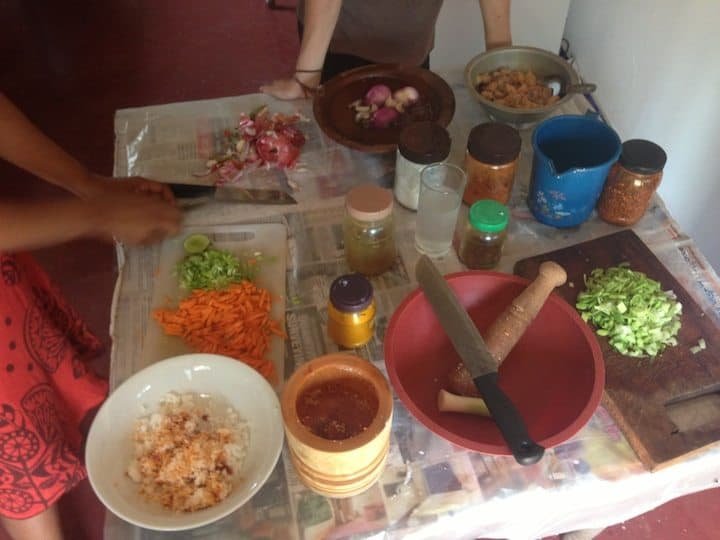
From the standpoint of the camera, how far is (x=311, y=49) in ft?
3.93

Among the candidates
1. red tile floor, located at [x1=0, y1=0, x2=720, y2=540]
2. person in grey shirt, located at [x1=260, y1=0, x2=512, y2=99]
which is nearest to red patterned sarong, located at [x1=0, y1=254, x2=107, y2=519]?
person in grey shirt, located at [x1=260, y1=0, x2=512, y2=99]

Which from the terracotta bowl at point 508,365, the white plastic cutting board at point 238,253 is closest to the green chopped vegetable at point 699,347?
the terracotta bowl at point 508,365

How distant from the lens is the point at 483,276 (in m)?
0.82

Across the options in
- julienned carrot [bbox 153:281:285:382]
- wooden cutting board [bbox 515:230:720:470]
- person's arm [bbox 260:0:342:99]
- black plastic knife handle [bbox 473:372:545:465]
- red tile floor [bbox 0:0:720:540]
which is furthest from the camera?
red tile floor [bbox 0:0:720:540]

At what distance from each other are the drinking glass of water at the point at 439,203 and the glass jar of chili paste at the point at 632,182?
232mm

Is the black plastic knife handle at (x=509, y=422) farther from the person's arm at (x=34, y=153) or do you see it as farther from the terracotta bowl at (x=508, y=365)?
the person's arm at (x=34, y=153)

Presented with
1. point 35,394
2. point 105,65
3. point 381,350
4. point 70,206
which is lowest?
point 105,65

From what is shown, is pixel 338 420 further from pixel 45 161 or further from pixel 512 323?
pixel 45 161

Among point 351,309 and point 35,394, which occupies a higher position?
point 351,309

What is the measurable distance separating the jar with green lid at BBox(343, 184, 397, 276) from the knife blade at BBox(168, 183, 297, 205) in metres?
0.17

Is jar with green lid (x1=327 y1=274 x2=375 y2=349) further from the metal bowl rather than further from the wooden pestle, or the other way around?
the metal bowl

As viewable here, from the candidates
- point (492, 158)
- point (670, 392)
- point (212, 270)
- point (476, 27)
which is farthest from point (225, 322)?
point (476, 27)

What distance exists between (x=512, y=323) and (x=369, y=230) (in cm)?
24

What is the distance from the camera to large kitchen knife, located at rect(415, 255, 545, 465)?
613 millimetres
